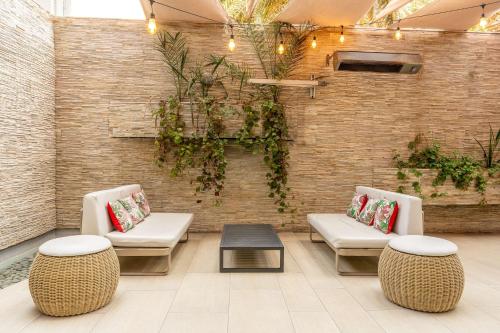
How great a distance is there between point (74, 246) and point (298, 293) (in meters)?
2.04

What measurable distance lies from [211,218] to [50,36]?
367 cm

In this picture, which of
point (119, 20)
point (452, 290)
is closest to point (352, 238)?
point (452, 290)

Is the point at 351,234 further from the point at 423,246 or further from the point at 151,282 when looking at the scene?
the point at 151,282

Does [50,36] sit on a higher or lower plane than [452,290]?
higher

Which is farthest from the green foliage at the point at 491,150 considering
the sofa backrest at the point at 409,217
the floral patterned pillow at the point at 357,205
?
the sofa backrest at the point at 409,217

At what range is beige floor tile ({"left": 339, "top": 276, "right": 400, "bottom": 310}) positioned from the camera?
3091 mm

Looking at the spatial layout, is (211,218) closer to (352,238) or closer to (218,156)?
(218,156)

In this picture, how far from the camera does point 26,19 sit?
15.2ft

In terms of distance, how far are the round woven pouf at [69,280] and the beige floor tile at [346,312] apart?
1.90m

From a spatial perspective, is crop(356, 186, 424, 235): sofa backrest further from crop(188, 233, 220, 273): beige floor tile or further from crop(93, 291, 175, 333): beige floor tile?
crop(93, 291, 175, 333): beige floor tile

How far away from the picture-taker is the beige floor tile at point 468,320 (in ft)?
8.80

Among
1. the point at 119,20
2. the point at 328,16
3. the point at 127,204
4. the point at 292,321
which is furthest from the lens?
the point at 119,20

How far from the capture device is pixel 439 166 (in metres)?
5.55

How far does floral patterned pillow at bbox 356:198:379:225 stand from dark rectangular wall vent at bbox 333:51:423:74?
2287 millimetres
